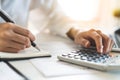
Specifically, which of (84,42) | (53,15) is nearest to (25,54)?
(84,42)

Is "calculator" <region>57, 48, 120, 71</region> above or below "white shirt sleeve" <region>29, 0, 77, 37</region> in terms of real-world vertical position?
below

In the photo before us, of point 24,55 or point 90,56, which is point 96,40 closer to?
point 90,56

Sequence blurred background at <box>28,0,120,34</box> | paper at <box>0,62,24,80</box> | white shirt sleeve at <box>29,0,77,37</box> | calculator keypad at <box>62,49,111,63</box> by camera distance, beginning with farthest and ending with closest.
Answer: blurred background at <box>28,0,120,34</box>, white shirt sleeve at <box>29,0,77,37</box>, calculator keypad at <box>62,49,111,63</box>, paper at <box>0,62,24,80</box>

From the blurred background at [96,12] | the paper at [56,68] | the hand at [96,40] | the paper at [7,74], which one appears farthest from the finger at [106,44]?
the blurred background at [96,12]

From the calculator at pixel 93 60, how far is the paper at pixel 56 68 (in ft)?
0.05

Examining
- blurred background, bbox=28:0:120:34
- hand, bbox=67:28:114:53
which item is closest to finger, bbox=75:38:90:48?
hand, bbox=67:28:114:53

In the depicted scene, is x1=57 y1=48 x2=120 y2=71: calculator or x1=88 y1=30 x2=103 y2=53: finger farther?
x1=88 y1=30 x2=103 y2=53: finger

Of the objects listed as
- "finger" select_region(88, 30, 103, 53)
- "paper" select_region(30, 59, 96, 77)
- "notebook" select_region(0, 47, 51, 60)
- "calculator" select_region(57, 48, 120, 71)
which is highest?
"finger" select_region(88, 30, 103, 53)

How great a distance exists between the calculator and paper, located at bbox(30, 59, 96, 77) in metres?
0.01

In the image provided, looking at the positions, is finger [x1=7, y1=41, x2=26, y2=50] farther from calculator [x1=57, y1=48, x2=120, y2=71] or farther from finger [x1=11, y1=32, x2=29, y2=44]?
calculator [x1=57, y1=48, x2=120, y2=71]

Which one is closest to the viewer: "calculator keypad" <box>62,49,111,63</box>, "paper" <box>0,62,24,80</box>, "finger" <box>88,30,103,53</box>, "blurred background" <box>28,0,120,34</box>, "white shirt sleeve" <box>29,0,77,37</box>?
"paper" <box>0,62,24,80</box>

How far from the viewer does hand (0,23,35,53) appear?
68cm

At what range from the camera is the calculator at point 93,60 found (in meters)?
0.58

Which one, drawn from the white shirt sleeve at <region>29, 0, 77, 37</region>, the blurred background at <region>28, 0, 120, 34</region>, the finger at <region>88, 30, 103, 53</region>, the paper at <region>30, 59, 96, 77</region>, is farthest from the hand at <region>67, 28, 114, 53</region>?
the blurred background at <region>28, 0, 120, 34</region>
